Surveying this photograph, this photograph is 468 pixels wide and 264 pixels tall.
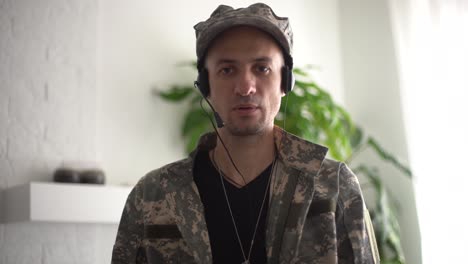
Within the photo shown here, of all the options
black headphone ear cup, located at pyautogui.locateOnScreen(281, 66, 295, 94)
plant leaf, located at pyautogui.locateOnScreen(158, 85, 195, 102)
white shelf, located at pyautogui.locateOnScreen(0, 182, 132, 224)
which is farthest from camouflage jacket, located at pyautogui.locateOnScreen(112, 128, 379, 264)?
plant leaf, located at pyautogui.locateOnScreen(158, 85, 195, 102)

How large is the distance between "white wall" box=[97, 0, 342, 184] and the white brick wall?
12 cm

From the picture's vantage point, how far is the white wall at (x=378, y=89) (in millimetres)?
3537

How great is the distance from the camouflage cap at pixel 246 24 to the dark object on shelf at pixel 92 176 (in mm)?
1477

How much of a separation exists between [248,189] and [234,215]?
0.07m

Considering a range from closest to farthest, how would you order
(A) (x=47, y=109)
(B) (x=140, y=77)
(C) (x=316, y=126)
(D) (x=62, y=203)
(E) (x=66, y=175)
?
(D) (x=62, y=203) < (E) (x=66, y=175) < (A) (x=47, y=109) < (B) (x=140, y=77) < (C) (x=316, y=126)

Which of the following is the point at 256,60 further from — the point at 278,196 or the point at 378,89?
the point at 378,89

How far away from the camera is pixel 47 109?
103 inches

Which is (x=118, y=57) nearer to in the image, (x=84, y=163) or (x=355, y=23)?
(x=84, y=163)

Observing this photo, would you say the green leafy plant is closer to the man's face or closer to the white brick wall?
the white brick wall

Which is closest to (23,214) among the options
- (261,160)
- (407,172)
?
(261,160)

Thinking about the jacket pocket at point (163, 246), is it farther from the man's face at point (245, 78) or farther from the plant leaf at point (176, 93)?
the plant leaf at point (176, 93)

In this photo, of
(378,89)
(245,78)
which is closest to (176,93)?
(378,89)

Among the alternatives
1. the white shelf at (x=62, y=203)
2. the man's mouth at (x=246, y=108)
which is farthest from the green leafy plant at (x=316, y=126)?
the man's mouth at (x=246, y=108)

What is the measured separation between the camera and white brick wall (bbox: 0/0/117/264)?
247 centimetres
